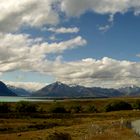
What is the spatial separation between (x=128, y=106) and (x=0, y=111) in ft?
214

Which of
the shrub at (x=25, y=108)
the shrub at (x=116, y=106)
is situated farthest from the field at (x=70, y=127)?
the shrub at (x=116, y=106)

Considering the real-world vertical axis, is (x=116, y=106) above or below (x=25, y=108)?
below

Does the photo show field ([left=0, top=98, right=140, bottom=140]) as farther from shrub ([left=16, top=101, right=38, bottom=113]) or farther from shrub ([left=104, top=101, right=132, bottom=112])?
shrub ([left=104, top=101, right=132, bottom=112])

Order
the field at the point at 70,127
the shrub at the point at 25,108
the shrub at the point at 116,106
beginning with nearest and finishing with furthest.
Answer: the field at the point at 70,127, the shrub at the point at 25,108, the shrub at the point at 116,106

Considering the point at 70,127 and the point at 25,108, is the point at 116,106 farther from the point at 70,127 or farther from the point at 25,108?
the point at 70,127

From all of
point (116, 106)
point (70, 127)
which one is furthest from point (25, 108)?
point (70, 127)

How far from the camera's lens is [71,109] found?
185 meters

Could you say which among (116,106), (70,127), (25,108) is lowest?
(70,127)

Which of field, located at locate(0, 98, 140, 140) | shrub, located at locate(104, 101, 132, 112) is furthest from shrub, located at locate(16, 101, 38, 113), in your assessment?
shrub, located at locate(104, 101, 132, 112)

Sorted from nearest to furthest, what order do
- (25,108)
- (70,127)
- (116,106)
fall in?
(70,127), (25,108), (116,106)

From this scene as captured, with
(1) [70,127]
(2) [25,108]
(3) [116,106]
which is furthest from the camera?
(3) [116,106]

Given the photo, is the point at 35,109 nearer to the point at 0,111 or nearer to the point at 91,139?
the point at 0,111

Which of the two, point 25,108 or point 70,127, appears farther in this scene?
point 25,108

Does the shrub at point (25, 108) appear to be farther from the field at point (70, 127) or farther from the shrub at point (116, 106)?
the shrub at point (116, 106)
